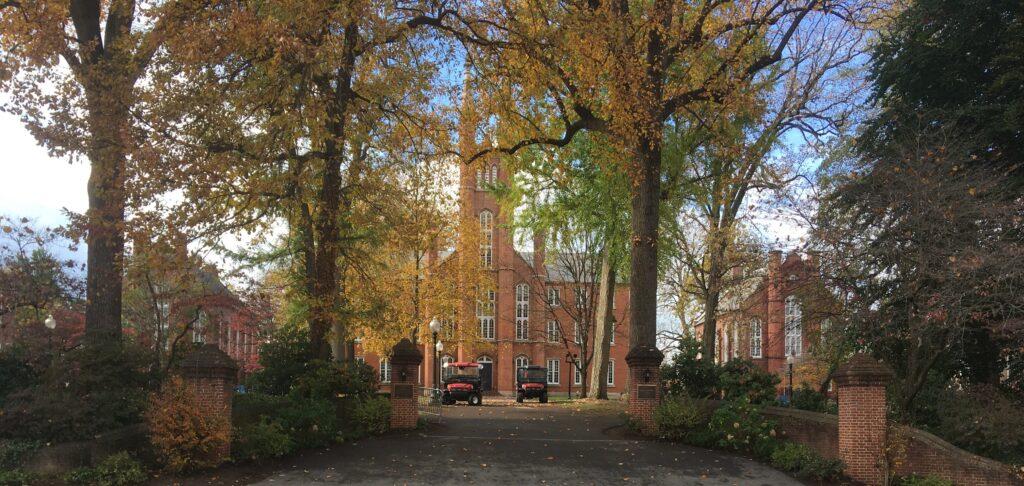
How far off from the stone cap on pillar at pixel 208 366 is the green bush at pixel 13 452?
7.60 feet

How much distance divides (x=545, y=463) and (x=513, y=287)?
4624cm

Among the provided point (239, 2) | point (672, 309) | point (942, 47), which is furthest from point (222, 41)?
point (672, 309)

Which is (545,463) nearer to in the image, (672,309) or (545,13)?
(545,13)

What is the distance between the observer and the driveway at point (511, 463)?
12.4 metres

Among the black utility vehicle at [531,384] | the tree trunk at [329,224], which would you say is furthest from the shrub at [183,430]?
the black utility vehicle at [531,384]

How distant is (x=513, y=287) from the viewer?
59.9 metres

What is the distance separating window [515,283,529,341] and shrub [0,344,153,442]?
47.7m

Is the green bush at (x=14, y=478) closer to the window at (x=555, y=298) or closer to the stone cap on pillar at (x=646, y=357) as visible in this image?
the stone cap on pillar at (x=646, y=357)

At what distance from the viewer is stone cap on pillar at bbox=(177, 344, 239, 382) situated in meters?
13.0

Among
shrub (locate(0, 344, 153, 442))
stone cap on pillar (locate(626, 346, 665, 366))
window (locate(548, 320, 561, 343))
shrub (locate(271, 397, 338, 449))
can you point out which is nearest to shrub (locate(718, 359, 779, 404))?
stone cap on pillar (locate(626, 346, 665, 366))

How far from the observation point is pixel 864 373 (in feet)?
42.9

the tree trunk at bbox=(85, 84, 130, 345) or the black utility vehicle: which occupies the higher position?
the tree trunk at bbox=(85, 84, 130, 345)

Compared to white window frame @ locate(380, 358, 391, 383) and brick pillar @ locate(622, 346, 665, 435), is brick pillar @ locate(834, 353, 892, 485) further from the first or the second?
white window frame @ locate(380, 358, 391, 383)

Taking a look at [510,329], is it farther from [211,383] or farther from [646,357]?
[211,383]
